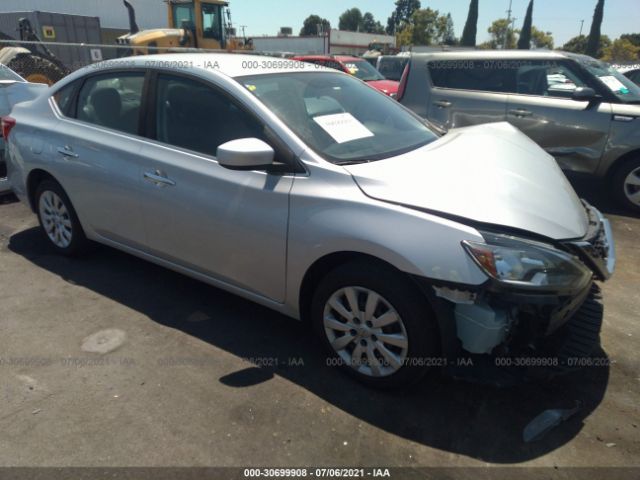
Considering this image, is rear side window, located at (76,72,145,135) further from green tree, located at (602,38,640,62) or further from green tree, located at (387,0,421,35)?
green tree, located at (387,0,421,35)

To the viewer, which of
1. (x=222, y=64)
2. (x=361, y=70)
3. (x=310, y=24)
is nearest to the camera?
(x=222, y=64)

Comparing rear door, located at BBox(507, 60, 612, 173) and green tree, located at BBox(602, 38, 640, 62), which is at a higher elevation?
green tree, located at BBox(602, 38, 640, 62)

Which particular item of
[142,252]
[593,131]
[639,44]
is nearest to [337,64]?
[593,131]

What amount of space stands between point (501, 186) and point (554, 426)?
121cm

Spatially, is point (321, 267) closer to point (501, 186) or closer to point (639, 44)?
point (501, 186)

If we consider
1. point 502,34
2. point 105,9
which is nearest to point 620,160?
point 105,9

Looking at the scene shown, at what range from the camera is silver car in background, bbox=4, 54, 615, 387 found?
2.17 meters

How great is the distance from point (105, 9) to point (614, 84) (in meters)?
44.7

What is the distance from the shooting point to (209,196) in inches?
111

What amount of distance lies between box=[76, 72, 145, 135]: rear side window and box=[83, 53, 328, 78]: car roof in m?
0.10

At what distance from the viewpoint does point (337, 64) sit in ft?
41.6

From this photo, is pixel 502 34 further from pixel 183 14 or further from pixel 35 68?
pixel 35 68

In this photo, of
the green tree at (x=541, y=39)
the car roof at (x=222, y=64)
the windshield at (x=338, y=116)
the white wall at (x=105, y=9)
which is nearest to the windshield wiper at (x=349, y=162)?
the windshield at (x=338, y=116)

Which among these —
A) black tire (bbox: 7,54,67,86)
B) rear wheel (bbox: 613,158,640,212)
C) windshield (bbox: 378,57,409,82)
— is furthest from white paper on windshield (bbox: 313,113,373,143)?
windshield (bbox: 378,57,409,82)
